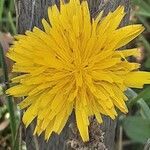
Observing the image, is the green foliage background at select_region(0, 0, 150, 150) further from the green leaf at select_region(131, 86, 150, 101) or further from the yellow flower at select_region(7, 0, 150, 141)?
the yellow flower at select_region(7, 0, 150, 141)

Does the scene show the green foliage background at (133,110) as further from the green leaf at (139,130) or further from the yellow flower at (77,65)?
the yellow flower at (77,65)

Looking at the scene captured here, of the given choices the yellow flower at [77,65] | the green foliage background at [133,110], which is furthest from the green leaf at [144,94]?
the yellow flower at [77,65]

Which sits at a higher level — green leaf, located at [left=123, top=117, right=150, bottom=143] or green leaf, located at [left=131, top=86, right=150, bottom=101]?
green leaf, located at [left=131, top=86, right=150, bottom=101]

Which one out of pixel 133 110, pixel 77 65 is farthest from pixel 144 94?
pixel 133 110

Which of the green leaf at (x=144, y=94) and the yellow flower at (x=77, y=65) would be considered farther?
the green leaf at (x=144, y=94)

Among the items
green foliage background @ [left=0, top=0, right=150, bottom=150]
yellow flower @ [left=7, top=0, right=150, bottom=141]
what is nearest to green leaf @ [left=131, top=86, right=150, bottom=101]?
green foliage background @ [left=0, top=0, right=150, bottom=150]

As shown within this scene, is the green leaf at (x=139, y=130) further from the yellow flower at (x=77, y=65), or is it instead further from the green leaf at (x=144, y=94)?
the yellow flower at (x=77, y=65)

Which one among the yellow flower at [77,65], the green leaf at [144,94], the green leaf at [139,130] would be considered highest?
the yellow flower at [77,65]

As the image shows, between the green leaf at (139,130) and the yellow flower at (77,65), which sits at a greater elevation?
the yellow flower at (77,65)

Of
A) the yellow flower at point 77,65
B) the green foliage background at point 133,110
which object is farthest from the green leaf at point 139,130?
the yellow flower at point 77,65

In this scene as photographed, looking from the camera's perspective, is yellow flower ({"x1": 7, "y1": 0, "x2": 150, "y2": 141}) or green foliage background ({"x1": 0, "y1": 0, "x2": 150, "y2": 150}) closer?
yellow flower ({"x1": 7, "y1": 0, "x2": 150, "y2": 141})
